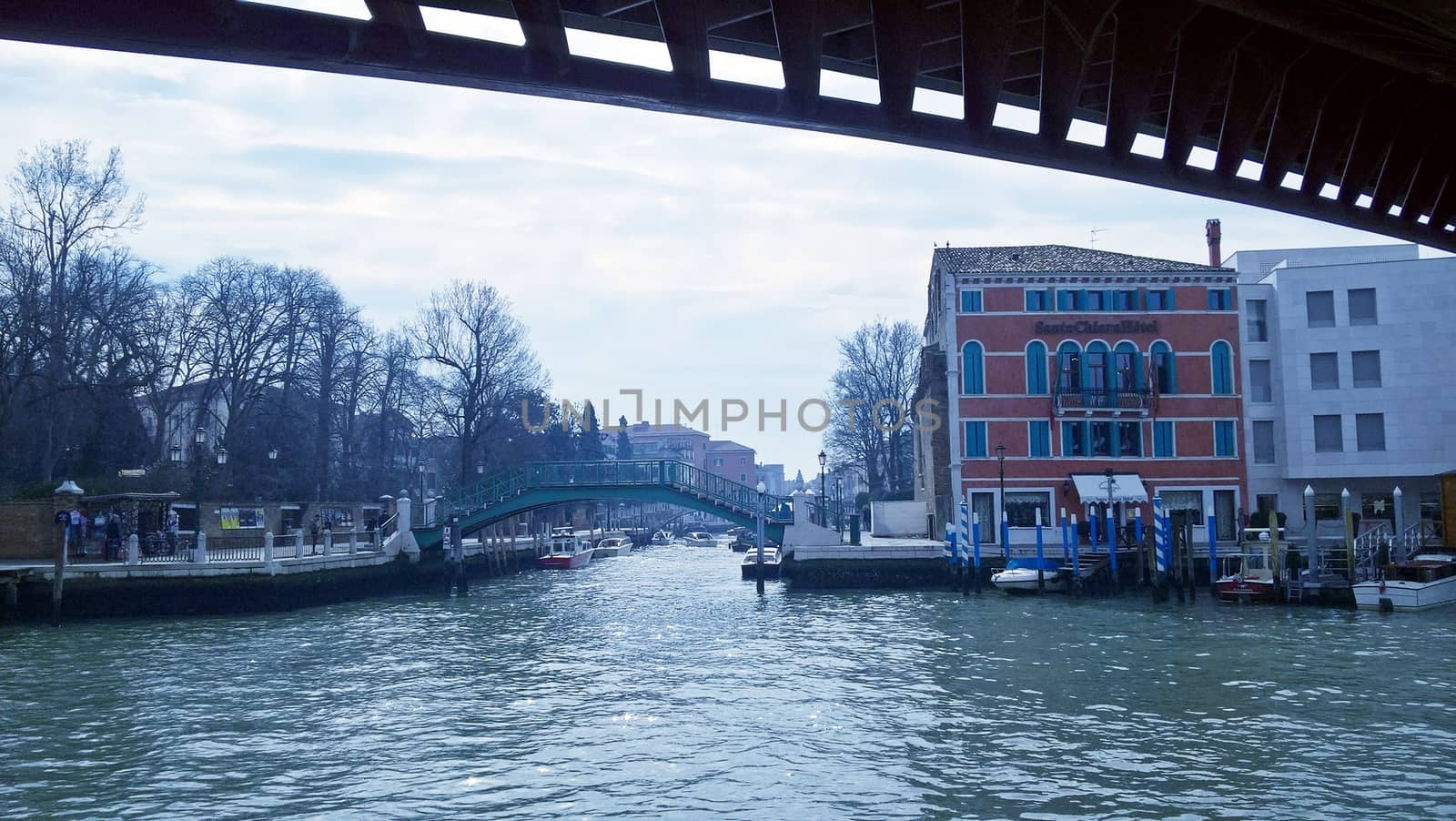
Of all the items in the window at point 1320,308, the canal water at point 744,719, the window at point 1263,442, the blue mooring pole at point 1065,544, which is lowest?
the canal water at point 744,719

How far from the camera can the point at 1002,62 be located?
20.9ft

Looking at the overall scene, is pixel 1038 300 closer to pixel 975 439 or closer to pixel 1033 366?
pixel 1033 366

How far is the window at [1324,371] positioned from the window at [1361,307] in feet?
4.80

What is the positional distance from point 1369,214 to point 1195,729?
285 inches

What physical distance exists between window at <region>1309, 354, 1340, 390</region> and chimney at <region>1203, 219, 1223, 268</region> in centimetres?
750

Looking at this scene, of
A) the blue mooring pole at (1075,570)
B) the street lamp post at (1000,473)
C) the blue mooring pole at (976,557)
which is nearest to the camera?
the blue mooring pole at (1075,570)

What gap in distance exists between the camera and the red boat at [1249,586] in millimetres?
27859

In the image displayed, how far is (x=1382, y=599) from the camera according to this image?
25.8m

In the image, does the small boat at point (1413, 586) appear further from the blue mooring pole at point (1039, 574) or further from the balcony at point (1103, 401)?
the balcony at point (1103, 401)

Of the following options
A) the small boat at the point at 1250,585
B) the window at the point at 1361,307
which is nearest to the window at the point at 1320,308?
the window at the point at 1361,307

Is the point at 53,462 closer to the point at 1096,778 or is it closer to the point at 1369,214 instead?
the point at 1096,778

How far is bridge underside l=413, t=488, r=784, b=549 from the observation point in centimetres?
3709

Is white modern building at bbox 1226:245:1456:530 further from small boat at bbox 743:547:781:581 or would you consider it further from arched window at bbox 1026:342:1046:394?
small boat at bbox 743:547:781:581

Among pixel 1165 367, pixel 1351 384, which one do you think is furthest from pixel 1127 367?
pixel 1351 384
